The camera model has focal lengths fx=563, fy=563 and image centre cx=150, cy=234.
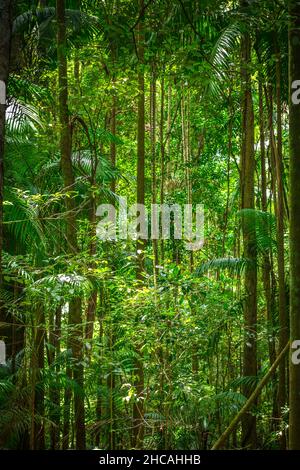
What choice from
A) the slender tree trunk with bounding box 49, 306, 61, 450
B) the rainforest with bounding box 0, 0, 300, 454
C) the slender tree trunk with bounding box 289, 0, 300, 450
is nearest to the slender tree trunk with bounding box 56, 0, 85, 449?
the rainforest with bounding box 0, 0, 300, 454

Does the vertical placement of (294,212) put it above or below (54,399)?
above

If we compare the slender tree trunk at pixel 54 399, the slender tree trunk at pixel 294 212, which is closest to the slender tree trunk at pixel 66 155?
the slender tree trunk at pixel 54 399

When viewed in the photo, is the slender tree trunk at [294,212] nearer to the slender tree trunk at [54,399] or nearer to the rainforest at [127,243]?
the rainforest at [127,243]

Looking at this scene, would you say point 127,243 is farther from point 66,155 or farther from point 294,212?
point 294,212

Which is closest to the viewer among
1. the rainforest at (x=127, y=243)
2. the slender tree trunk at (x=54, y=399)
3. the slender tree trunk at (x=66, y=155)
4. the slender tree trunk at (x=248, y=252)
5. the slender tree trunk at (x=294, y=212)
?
the slender tree trunk at (x=294, y=212)

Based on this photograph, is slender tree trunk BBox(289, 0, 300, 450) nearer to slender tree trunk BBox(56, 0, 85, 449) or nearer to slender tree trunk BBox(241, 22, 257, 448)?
slender tree trunk BBox(56, 0, 85, 449)

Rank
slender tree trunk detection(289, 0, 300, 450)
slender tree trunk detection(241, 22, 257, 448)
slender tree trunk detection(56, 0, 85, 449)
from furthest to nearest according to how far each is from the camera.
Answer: slender tree trunk detection(241, 22, 257, 448), slender tree trunk detection(56, 0, 85, 449), slender tree trunk detection(289, 0, 300, 450)

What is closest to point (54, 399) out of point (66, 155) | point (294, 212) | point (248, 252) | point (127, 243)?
point (127, 243)

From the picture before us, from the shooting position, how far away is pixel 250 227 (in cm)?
637

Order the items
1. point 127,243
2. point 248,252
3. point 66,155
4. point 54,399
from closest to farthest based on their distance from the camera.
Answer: point 66,155
point 127,243
point 248,252
point 54,399

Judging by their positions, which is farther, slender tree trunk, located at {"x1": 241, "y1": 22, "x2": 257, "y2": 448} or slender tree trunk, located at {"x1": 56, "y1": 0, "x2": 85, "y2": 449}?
slender tree trunk, located at {"x1": 241, "y1": 22, "x2": 257, "y2": 448}

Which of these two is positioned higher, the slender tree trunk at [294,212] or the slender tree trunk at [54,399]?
the slender tree trunk at [294,212]
